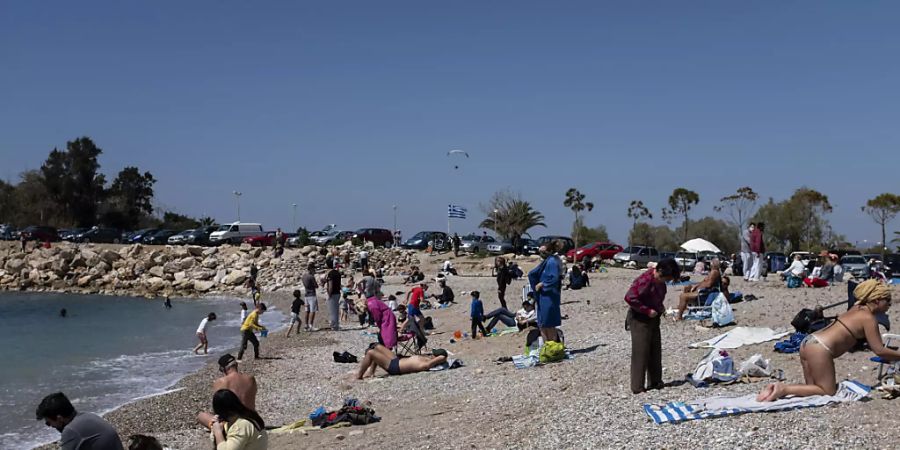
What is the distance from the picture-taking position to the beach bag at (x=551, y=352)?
38.8ft

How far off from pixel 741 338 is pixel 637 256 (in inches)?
1088

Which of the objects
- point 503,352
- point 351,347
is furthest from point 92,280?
point 503,352

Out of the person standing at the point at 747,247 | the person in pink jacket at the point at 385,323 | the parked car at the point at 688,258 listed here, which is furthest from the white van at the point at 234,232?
the person in pink jacket at the point at 385,323

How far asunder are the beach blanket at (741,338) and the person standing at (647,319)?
3.29m

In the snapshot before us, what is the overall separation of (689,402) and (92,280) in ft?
165

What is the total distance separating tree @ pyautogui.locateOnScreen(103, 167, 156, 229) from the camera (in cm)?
7872

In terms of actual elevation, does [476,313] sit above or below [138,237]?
below

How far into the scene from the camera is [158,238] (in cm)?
5781

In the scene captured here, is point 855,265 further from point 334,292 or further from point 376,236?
point 376,236

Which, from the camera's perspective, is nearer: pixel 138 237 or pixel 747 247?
pixel 747 247

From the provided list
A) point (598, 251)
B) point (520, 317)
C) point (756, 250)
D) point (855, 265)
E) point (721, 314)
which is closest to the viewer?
point (721, 314)

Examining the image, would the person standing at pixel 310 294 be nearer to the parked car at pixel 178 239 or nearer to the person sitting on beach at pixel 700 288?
the person sitting on beach at pixel 700 288


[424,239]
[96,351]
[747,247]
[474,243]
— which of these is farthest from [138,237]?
[747,247]

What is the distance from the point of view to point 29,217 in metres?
76.4
